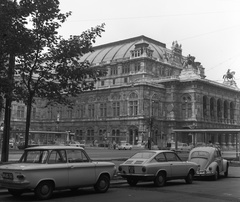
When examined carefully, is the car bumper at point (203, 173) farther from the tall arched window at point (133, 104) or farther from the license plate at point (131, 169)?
the tall arched window at point (133, 104)

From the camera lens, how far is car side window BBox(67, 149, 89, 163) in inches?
520

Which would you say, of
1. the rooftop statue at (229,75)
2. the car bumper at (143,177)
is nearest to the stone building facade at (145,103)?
the rooftop statue at (229,75)

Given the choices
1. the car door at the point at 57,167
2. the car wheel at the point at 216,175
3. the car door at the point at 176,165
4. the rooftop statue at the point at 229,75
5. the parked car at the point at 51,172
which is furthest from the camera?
the rooftop statue at the point at 229,75

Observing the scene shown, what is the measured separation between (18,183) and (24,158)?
1.57 meters

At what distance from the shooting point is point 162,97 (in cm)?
8456

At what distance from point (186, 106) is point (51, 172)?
75778mm

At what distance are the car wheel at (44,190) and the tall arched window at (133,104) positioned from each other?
67.6 m

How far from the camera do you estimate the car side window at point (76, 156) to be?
13.2 m

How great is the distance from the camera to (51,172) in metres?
12.1

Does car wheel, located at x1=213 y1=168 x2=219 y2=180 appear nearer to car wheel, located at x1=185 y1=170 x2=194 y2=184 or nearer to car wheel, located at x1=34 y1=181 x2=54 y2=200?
car wheel, located at x1=185 y1=170 x2=194 y2=184

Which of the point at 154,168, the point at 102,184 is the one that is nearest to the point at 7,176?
the point at 102,184

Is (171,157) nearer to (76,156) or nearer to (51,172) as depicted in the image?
(76,156)

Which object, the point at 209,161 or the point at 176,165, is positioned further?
the point at 209,161

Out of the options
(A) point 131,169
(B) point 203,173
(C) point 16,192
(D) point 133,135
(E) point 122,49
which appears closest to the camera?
(C) point 16,192
